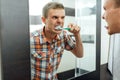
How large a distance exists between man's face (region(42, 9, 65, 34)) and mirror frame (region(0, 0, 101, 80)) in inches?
4.8

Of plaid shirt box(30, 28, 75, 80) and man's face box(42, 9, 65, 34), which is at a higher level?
man's face box(42, 9, 65, 34)

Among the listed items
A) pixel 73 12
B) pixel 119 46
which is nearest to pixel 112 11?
pixel 73 12

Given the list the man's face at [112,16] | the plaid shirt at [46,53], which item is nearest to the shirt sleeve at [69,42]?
the plaid shirt at [46,53]

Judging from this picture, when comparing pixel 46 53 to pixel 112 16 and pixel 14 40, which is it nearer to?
pixel 14 40

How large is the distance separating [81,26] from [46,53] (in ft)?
1.06

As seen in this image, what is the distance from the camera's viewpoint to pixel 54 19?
2.54 feet

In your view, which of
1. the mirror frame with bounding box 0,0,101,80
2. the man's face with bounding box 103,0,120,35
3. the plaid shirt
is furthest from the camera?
the man's face with bounding box 103,0,120,35

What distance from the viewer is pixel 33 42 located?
2.36 feet

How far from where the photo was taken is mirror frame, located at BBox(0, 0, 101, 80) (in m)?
A: 0.63

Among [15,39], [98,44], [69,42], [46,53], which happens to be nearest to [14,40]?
[15,39]

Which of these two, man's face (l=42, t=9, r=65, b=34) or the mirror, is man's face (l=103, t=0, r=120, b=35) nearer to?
the mirror

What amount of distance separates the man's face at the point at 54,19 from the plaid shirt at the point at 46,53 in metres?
0.05

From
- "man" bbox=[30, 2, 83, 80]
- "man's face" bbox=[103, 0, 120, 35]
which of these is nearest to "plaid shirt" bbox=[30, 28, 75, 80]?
"man" bbox=[30, 2, 83, 80]

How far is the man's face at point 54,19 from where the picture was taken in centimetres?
76
